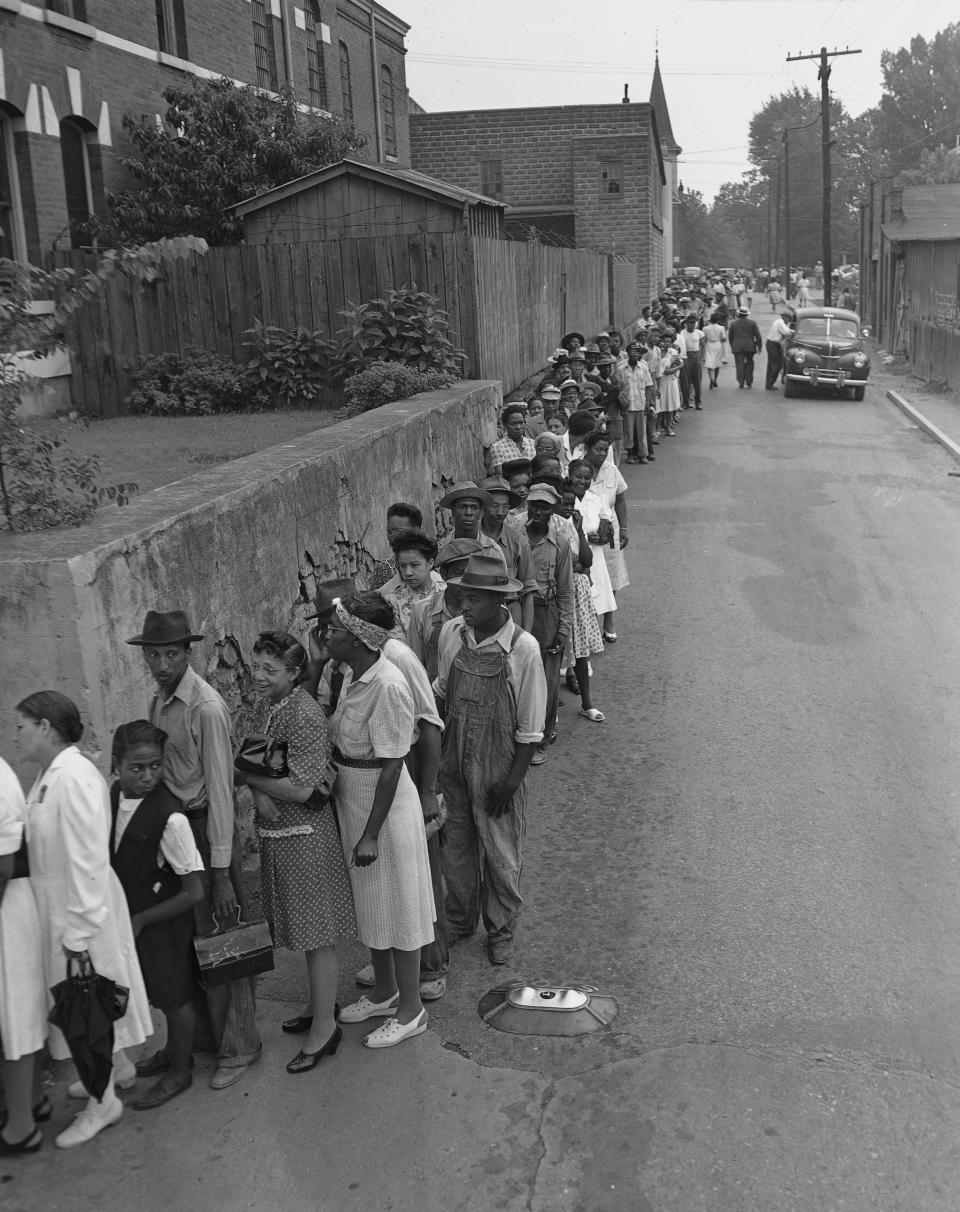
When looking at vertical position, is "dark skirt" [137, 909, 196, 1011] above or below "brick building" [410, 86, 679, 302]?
below

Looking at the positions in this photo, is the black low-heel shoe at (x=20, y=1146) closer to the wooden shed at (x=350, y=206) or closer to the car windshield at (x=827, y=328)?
the wooden shed at (x=350, y=206)

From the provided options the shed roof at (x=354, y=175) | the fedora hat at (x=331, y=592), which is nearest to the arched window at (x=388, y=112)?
the shed roof at (x=354, y=175)

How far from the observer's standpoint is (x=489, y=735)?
551cm

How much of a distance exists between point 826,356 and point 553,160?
14893 millimetres

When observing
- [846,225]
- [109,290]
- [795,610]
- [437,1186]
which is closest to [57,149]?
[109,290]

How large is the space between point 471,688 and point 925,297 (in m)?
32.6

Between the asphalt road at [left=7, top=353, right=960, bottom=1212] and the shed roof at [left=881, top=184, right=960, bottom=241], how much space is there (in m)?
26.3

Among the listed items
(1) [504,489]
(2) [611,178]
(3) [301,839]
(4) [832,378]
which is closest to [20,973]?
(3) [301,839]

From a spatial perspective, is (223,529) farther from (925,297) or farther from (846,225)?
(846,225)

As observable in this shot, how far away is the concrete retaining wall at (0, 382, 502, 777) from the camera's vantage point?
4.98 meters

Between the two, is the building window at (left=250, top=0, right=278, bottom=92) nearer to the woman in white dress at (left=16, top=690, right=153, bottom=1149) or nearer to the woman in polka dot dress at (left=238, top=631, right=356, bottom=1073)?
the woman in polka dot dress at (left=238, top=631, right=356, bottom=1073)

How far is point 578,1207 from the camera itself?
398 cm

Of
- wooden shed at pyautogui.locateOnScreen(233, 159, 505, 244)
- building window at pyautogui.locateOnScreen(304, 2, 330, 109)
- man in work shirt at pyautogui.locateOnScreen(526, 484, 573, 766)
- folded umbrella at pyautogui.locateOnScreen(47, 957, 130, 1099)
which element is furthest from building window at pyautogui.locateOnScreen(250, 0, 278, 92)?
folded umbrella at pyautogui.locateOnScreen(47, 957, 130, 1099)

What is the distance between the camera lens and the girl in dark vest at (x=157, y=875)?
4.34 meters
